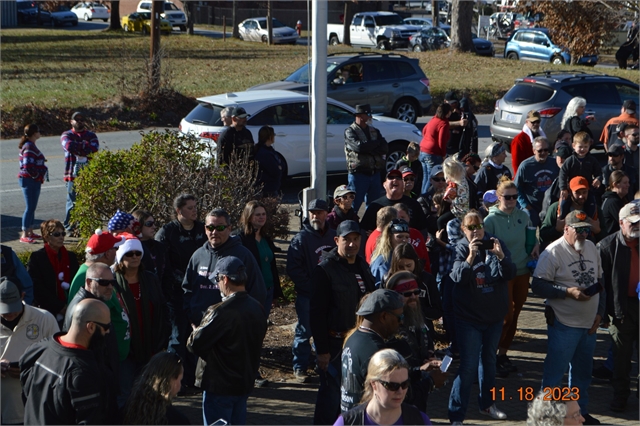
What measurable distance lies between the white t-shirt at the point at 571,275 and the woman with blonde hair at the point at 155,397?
3645 millimetres

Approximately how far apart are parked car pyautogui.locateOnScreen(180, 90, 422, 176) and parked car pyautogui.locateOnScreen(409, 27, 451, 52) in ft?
91.5

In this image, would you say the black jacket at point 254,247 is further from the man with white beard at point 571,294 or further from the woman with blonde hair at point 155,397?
the woman with blonde hair at point 155,397

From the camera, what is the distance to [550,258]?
7043 millimetres

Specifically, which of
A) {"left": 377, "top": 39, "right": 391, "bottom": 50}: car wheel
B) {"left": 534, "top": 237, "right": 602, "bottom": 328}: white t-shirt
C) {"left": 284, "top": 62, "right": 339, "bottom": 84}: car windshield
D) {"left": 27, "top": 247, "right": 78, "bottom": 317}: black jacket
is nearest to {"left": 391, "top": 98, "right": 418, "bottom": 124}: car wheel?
{"left": 284, "top": 62, "right": 339, "bottom": 84}: car windshield

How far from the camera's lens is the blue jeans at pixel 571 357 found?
23.1 ft

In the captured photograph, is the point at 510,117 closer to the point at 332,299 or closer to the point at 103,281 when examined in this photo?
the point at 332,299

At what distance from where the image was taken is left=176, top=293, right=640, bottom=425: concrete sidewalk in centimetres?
705

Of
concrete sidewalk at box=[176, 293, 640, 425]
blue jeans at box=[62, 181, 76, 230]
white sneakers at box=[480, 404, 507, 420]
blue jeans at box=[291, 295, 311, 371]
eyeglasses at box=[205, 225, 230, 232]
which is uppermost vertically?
eyeglasses at box=[205, 225, 230, 232]

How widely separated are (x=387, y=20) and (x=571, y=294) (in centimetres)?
4320

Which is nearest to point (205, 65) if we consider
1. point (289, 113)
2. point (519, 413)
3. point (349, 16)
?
point (349, 16)

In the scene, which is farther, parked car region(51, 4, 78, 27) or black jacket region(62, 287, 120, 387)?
parked car region(51, 4, 78, 27)

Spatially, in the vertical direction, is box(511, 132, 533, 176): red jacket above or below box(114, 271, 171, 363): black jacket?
above

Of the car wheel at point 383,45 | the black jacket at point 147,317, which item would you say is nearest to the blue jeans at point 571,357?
the black jacket at point 147,317

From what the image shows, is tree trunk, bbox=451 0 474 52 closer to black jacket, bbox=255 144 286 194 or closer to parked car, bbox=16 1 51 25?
black jacket, bbox=255 144 286 194
